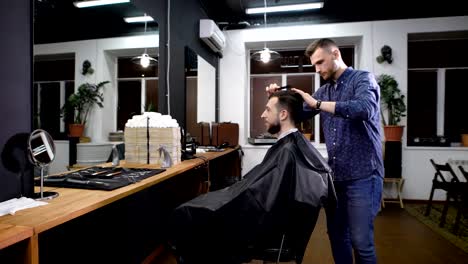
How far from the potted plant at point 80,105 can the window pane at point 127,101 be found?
0.90 feet

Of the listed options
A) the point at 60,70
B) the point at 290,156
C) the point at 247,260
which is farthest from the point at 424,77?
the point at 60,70

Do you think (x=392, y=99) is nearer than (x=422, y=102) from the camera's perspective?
Yes

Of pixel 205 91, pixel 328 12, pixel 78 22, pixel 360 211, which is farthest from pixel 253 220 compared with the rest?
pixel 328 12

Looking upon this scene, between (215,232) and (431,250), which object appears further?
(431,250)

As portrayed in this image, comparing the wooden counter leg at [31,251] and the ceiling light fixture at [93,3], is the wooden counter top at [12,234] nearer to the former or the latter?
the wooden counter leg at [31,251]

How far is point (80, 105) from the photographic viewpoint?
167 centimetres

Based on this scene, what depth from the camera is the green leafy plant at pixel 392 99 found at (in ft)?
14.0

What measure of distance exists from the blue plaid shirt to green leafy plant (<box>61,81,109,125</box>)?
57.6 inches

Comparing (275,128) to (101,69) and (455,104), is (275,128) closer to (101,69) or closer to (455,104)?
(101,69)

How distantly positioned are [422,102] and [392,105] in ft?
3.05

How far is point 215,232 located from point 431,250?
8.14ft

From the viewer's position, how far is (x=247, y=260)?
1.36 meters

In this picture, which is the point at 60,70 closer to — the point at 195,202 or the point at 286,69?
the point at 195,202

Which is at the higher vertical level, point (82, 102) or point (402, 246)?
point (82, 102)
